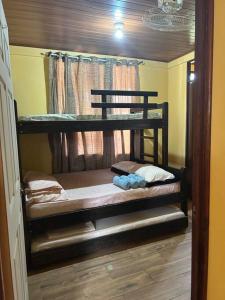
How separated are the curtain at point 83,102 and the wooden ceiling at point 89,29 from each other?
9.9 inches

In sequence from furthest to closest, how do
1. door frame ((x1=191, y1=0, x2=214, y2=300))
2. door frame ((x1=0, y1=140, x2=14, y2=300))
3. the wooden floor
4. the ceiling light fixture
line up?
the ceiling light fixture, the wooden floor, door frame ((x1=191, y1=0, x2=214, y2=300)), door frame ((x1=0, y1=140, x2=14, y2=300))

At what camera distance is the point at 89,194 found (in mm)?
2447

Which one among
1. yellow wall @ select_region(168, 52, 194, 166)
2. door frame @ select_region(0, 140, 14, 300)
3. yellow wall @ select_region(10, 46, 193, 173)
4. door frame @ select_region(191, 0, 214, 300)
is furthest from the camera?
yellow wall @ select_region(168, 52, 194, 166)

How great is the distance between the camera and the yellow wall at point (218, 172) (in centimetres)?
84

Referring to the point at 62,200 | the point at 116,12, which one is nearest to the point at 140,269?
the point at 62,200

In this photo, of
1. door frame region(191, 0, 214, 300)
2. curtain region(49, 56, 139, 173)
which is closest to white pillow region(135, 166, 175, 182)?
curtain region(49, 56, 139, 173)

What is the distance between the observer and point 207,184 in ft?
3.04

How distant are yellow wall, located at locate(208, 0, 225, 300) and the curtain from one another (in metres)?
2.79

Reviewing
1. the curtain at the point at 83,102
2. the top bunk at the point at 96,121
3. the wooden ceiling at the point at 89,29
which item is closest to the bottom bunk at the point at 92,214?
the top bunk at the point at 96,121

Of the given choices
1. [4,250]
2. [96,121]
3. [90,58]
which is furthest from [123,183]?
[90,58]

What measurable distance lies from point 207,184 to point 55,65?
3000mm

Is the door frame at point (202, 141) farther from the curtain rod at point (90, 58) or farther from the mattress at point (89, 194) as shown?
the curtain rod at point (90, 58)

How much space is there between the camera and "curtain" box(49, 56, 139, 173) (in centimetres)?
338

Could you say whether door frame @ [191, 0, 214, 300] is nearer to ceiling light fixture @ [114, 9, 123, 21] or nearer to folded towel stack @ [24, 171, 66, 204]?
folded towel stack @ [24, 171, 66, 204]
